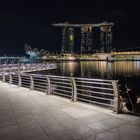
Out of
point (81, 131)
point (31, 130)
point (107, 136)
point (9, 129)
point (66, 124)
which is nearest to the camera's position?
point (107, 136)

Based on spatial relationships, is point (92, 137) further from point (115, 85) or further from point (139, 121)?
point (115, 85)

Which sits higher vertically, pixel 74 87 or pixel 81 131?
pixel 74 87

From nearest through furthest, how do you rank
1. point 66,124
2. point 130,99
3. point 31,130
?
point 31,130
point 66,124
point 130,99

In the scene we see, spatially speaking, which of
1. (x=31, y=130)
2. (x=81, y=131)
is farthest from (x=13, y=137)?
(x=81, y=131)

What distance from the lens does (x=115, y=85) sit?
763cm

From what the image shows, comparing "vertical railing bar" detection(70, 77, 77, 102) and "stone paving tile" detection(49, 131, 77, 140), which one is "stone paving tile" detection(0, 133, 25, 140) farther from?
"vertical railing bar" detection(70, 77, 77, 102)

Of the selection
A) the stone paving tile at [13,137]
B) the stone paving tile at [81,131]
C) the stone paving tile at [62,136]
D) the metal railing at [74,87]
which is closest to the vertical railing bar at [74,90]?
the metal railing at [74,87]

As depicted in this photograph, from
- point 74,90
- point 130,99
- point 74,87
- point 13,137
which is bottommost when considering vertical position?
point 13,137

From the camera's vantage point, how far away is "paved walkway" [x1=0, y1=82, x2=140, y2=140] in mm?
5547

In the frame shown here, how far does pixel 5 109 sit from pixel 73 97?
122 inches

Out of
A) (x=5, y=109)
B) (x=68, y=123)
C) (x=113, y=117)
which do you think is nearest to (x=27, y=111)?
(x=5, y=109)

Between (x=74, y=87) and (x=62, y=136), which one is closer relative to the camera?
(x=62, y=136)

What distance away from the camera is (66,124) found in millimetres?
6477

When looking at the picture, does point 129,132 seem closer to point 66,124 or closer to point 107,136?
point 107,136
